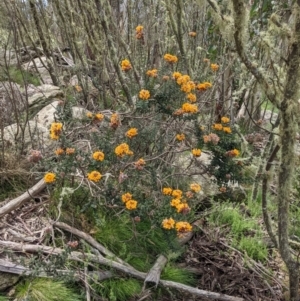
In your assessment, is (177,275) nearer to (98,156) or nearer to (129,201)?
(129,201)

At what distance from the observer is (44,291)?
2.57 metres

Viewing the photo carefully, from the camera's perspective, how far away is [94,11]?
4.46 meters

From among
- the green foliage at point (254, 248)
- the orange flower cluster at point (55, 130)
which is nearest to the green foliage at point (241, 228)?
the green foliage at point (254, 248)

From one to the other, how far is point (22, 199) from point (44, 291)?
872 mm

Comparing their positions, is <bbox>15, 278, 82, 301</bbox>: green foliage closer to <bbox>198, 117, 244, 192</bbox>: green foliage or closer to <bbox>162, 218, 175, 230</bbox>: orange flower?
<bbox>162, 218, 175, 230</bbox>: orange flower

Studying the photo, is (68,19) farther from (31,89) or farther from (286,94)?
(286,94)

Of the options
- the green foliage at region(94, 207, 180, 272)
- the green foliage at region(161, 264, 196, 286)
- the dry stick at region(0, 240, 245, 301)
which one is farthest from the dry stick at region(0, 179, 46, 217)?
the green foliage at region(161, 264, 196, 286)

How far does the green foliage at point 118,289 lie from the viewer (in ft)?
9.23

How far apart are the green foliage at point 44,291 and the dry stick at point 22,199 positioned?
0.63 m

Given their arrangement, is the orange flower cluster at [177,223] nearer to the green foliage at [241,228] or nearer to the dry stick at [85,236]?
the dry stick at [85,236]

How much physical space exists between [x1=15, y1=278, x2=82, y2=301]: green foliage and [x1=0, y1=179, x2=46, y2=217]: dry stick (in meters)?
0.63

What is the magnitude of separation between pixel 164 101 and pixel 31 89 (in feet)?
8.64

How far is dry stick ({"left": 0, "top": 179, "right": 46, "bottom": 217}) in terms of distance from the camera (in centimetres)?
308

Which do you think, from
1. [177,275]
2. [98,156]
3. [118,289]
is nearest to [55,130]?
[98,156]
